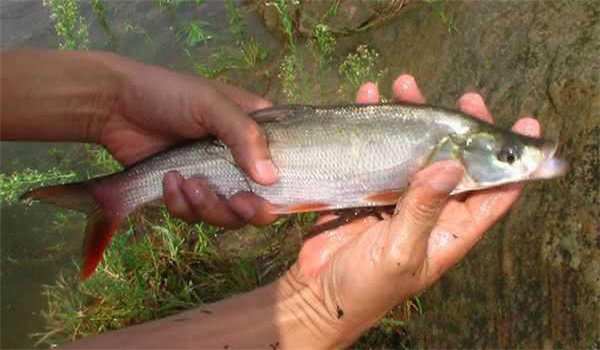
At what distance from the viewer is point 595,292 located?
2.82m

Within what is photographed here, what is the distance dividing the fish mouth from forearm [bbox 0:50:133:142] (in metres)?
2.17

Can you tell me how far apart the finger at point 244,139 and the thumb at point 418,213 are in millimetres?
759

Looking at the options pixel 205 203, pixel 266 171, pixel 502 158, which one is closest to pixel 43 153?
pixel 205 203

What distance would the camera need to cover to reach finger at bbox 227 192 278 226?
3389 millimetres

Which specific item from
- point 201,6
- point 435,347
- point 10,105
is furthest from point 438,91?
point 201,6

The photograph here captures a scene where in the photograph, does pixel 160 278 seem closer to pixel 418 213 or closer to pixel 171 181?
pixel 171 181

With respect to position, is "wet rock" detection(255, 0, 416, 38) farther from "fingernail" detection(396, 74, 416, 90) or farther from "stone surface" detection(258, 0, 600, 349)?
"fingernail" detection(396, 74, 416, 90)

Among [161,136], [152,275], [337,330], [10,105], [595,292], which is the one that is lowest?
[152,275]

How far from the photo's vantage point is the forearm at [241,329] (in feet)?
10.6

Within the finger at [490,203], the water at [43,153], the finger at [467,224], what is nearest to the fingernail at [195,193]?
the finger at [467,224]

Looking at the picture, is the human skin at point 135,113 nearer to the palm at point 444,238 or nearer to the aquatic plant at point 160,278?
the palm at point 444,238

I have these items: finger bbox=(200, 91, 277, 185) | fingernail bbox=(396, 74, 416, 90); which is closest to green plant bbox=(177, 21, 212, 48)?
finger bbox=(200, 91, 277, 185)

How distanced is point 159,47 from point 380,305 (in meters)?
4.97

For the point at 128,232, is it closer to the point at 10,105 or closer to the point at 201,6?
the point at 10,105
